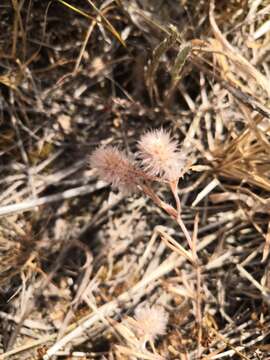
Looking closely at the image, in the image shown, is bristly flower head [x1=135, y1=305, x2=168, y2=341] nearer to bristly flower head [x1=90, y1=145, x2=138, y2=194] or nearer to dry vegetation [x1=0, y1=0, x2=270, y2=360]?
dry vegetation [x1=0, y1=0, x2=270, y2=360]

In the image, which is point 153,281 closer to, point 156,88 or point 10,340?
point 10,340

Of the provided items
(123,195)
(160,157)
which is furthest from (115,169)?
(123,195)

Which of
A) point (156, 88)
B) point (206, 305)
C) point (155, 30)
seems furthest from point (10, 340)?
point (155, 30)

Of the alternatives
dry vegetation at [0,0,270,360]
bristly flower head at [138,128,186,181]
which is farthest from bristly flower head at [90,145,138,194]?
dry vegetation at [0,0,270,360]

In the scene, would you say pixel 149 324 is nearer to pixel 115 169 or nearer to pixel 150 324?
pixel 150 324

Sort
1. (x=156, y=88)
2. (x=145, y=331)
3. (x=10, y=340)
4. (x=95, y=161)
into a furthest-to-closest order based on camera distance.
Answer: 1. (x=156, y=88)
2. (x=10, y=340)
3. (x=145, y=331)
4. (x=95, y=161)

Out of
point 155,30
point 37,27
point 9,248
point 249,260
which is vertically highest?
point 155,30
